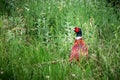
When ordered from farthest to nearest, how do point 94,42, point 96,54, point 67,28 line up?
point 67,28 → point 94,42 → point 96,54

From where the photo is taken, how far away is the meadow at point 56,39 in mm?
3773

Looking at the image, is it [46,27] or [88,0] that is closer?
[46,27]

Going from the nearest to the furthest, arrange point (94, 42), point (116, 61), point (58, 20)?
point (116, 61)
point (94, 42)
point (58, 20)

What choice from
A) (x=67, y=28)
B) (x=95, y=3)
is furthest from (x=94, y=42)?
(x=95, y=3)

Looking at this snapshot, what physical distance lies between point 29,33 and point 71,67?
1.97 metres

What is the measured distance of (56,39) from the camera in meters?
5.10

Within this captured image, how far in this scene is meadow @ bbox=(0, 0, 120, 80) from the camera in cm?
377

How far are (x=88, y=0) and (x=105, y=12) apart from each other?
620 mm

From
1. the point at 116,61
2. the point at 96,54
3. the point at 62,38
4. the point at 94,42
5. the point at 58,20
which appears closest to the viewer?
the point at 116,61

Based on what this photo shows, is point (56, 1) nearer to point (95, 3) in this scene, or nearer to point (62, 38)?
point (95, 3)

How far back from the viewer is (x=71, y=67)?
397 centimetres

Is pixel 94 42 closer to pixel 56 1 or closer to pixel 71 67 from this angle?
pixel 71 67

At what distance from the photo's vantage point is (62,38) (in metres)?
5.16

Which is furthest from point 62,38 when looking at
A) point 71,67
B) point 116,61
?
point 116,61
